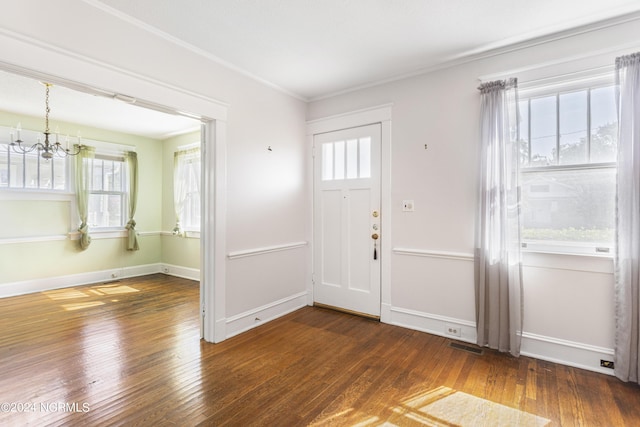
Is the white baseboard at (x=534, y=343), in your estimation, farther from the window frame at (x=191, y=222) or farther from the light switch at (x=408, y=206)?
the window frame at (x=191, y=222)

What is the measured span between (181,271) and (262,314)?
3.19m

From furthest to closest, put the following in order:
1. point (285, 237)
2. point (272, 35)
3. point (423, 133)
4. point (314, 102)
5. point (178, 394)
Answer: point (314, 102) → point (285, 237) → point (423, 133) → point (272, 35) → point (178, 394)

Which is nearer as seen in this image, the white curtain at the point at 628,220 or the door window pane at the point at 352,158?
the white curtain at the point at 628,220

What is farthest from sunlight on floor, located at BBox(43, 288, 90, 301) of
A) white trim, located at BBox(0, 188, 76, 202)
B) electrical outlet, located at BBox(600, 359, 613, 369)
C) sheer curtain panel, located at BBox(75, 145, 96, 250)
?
electrical outlet, located at BBox(600, 359, 613, 369)

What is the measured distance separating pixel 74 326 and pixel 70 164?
3.18 m

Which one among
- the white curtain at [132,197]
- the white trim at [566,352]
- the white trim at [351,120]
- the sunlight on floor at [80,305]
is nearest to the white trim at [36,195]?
the white curtain at [132,197]

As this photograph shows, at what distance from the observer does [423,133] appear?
3.30m

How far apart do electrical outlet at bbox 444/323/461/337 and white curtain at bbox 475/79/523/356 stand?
0.22 meters

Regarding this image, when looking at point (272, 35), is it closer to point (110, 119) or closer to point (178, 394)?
point (178, 394)

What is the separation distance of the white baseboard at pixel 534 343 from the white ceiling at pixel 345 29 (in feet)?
8.74

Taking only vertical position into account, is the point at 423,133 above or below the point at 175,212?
above

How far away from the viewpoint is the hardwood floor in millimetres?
1950

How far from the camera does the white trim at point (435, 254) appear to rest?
120 inches

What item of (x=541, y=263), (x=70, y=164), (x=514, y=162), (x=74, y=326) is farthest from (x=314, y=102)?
(x=70, y=164)
